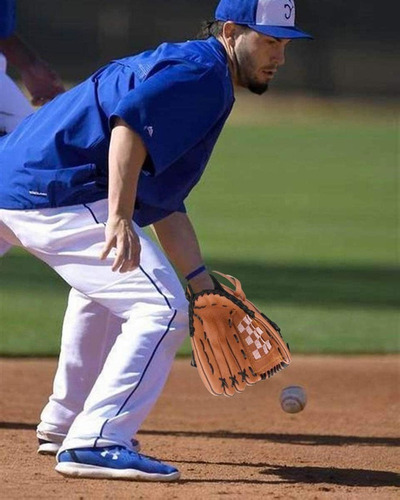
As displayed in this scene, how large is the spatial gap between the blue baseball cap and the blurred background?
3.82 m

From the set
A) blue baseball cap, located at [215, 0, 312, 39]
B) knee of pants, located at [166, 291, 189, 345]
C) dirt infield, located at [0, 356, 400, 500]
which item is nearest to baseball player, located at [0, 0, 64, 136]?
dirt infield, located at [0, 356, 400, 500]

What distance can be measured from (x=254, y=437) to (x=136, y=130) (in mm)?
1960

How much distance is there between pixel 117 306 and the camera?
13.9 feet

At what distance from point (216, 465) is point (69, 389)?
24.3 inches

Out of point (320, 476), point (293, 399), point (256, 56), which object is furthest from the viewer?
point (293, 399)

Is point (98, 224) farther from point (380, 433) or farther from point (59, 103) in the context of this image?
point (380, 433)

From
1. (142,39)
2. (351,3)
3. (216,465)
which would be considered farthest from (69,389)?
(351,3)

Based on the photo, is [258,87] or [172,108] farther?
[258,87]

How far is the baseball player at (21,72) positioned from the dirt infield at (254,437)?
54.1 inches

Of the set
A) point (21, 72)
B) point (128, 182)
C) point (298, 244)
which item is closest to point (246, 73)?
point (128, 182)

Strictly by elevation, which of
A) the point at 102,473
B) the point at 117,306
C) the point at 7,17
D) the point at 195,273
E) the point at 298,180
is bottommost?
the point at 298,180

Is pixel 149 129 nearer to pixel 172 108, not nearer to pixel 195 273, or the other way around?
pixel 172 108

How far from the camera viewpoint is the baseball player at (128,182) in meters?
4.00

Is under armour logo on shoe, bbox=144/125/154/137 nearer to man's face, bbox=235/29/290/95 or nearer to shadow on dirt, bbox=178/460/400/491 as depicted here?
man's face, bbox=235/29/290/95
